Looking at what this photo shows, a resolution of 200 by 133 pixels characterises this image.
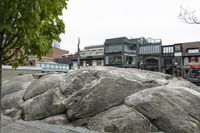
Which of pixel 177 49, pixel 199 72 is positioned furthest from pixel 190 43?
pixel 199 72

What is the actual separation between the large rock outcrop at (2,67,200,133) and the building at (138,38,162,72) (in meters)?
56.0

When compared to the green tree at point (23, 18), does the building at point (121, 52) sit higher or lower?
higher

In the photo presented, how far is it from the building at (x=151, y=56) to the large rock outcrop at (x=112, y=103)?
5603 cm

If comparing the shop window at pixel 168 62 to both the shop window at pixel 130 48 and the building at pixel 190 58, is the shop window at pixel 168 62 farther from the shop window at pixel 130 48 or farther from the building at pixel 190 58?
the shop window at pixel 130 48

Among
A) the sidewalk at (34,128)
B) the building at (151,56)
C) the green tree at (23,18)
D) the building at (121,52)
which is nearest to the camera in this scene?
the green tree at (23,18)

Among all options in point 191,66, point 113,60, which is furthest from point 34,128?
point 113,60

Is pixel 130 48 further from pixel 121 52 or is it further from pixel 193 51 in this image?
pixel 193 51

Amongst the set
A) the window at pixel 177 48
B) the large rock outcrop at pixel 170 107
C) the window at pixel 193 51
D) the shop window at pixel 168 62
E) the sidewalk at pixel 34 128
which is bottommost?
the sidewalk at pixel 34 128

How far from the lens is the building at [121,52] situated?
66.9m

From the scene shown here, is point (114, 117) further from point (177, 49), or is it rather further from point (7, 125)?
point (177, 49)

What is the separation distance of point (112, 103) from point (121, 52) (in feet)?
191

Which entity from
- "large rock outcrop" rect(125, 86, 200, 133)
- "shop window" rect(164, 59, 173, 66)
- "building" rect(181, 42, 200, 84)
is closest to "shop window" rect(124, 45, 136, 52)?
Answer: "shop window" rect(164, 59, 173, 66)

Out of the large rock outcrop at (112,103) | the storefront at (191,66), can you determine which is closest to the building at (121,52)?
the storefront at (191,66)

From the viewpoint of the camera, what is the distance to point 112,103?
28.9 feet
